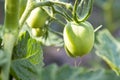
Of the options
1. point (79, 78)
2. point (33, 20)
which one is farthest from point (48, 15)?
point (79, 78)

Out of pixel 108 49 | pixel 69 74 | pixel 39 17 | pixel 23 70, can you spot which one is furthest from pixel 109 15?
pixel 69 74

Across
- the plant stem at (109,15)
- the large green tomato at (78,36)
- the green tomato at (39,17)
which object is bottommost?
the plant stem at (109,15)

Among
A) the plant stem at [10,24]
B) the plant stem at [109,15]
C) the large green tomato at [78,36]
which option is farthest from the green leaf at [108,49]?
the plant stem at [109,15]

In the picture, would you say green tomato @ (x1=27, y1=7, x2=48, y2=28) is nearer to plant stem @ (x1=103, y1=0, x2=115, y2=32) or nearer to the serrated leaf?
the serrated leaf

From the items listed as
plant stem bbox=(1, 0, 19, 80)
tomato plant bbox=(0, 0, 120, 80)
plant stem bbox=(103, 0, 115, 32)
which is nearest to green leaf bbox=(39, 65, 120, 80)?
tomato plant bbox=(0, 0, 120, 80)

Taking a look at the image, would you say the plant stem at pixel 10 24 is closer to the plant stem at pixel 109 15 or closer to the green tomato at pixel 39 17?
the green tomato at pixel 39 17

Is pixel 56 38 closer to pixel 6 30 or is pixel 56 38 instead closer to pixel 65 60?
pixel 6 30
